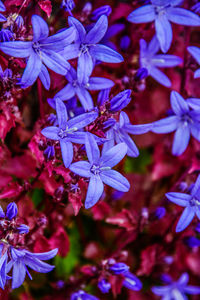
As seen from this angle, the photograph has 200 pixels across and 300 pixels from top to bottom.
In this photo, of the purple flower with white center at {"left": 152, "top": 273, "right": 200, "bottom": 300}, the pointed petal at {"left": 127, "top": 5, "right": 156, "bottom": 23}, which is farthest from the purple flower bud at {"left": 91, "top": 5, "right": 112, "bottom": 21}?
the purple flower with white center at {"left": 152, "top": 273, "right": 200, "bottom": 300}

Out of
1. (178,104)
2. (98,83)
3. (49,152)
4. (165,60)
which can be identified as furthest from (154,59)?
(49,152)

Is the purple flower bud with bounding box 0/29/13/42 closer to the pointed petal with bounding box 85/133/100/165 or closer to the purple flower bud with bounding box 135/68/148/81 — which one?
the pointed petal with bounding box 85/133/100/165

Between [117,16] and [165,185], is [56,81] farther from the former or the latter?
[165,185]

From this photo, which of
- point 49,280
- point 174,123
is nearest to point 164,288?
point 49,280

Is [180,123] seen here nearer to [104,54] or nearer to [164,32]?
[164,32]

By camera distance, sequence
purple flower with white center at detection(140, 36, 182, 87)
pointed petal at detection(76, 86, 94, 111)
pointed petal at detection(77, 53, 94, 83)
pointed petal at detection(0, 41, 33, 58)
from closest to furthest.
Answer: pointed petal at detection(0, 41, 33, 58) → pointed petal at detection(77, 53, 94, 83) → pointed petal at detection(76, 86, 94, 111) → purple flower with white center at detection(140, 36, 182, 87)
